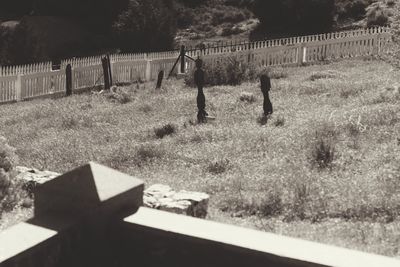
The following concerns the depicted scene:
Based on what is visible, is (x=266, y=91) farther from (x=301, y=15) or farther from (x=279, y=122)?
(x=301, y=15)

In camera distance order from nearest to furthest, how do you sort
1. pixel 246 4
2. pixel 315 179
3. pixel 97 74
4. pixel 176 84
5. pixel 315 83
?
1. pixel 315 179
2. pixel 315 83
3. pixel 176 84
4. pixel 97 74
5. pixel 246 4

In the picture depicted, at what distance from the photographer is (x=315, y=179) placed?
8.66m

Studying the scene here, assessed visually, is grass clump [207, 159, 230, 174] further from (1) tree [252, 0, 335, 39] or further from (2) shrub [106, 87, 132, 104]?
(1) tree [252, 0, 335, 39]

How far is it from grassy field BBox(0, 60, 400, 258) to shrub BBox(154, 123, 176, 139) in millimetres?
31

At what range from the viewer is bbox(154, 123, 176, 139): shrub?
12.5 meters

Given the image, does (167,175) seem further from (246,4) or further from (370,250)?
(246,4)

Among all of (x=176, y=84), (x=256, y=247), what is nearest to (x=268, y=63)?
(x=176, y=84)

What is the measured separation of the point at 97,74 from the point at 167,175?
43.6ft

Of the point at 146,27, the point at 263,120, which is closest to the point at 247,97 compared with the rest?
the point at 263,120

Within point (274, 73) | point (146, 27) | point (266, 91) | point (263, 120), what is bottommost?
point (263, 120)

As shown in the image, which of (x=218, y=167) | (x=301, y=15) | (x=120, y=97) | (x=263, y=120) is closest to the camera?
(x=218, y=167)

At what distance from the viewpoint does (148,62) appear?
22984 mm

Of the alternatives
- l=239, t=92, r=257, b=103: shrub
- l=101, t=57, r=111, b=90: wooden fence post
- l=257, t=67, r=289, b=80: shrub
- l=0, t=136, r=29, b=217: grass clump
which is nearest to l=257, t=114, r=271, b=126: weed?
l=239, t=92, r=257, b=103: shrub

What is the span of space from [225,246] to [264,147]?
620 centimetres
